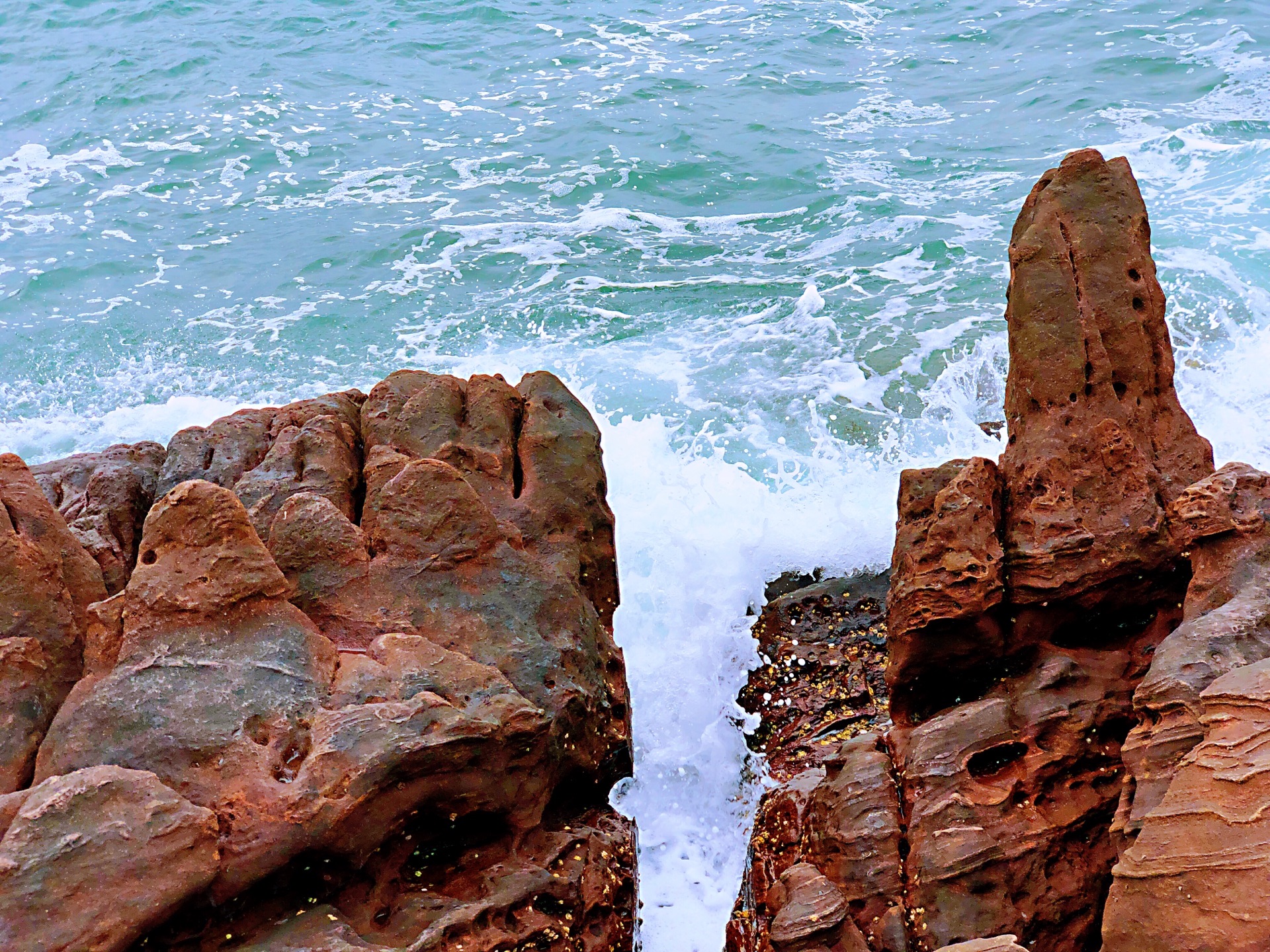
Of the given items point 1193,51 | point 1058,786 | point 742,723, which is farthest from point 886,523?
point 1193,51

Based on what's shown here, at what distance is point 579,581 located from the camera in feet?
19.8

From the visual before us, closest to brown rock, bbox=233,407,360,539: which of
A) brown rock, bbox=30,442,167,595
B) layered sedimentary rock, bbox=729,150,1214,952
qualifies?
brown rock, bbox=30,442,167,595

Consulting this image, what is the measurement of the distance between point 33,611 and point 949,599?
4201 millimetres

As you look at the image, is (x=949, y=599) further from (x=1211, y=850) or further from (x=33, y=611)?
(x=33, y=611)

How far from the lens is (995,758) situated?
500cm

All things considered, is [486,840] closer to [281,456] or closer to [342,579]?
[342,579]

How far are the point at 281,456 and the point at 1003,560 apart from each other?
3.94m

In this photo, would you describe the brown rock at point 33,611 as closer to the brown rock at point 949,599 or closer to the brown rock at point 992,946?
the brown rock at point 992,946

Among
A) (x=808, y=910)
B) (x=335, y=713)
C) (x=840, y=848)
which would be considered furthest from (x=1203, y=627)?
(x=335, y=713)

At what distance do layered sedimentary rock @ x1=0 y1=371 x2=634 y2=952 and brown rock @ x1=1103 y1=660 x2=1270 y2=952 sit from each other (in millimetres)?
2272

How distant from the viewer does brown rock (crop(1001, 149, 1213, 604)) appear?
534 cm

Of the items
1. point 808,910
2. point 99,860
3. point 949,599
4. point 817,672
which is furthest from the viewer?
point 817,672

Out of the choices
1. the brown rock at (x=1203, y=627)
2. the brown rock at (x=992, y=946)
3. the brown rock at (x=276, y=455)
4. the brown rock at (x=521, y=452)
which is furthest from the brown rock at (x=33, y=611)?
the brown rock at (x=1203, y=627)

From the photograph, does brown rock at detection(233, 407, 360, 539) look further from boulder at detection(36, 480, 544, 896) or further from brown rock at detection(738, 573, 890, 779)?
brown rock at detection(738, 573, 890, 779)
